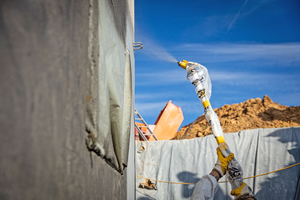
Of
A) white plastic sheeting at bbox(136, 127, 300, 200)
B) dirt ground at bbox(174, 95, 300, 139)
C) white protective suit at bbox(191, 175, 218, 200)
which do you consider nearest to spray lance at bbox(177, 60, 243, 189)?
white protective suit at bbox(191, 175, 218, 200)

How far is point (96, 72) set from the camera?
17.5 inches

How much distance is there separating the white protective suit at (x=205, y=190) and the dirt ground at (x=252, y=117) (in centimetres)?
676

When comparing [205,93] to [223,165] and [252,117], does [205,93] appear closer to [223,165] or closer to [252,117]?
[223,165]

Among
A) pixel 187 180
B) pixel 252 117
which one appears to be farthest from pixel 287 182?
pixel 252 117

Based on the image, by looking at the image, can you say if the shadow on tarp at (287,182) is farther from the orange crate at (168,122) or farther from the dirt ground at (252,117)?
the orange crate at (168,122)

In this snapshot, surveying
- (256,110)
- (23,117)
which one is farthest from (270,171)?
(23,117)

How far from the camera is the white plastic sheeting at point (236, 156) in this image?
16.2 ft

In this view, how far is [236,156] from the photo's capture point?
5793 mm

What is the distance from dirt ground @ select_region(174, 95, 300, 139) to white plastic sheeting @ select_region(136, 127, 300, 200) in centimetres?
274

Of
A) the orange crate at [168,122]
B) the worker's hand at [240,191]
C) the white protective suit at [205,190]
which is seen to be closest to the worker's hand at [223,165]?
the worker's hand at [240,191]

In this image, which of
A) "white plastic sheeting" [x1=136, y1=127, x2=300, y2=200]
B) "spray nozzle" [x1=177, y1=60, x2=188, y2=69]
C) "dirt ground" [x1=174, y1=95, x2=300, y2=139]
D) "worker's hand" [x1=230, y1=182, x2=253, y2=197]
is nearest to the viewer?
"worker's hand" [x1=230, y1=182, x2=253, y2=197]

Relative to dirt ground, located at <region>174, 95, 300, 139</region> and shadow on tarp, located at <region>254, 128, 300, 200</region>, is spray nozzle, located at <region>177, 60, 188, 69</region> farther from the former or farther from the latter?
dirt ground, located at <region>174, 95, 300, 139</region>

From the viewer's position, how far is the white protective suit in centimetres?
218

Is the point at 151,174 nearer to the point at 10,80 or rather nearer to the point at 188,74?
the point at 188,74
